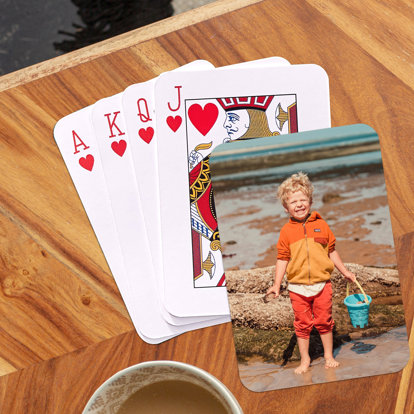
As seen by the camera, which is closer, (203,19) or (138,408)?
(138,408)

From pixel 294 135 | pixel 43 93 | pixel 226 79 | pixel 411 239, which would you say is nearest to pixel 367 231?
pixel 411 239

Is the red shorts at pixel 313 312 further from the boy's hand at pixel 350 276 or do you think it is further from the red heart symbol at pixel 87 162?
the red heart symbol at pixel 87 162

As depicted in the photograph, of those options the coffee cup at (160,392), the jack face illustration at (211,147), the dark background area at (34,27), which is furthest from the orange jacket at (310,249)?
the dark background area at (34,27)

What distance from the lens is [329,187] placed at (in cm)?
71

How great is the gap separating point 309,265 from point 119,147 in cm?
35

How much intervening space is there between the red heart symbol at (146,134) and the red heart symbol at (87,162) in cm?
9

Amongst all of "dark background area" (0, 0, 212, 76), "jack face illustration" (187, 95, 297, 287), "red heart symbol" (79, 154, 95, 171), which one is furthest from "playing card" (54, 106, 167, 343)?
"dark background area" (0, 0, 212, 76)

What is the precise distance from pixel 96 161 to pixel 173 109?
147 millimetres

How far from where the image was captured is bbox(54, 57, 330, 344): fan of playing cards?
72 cm

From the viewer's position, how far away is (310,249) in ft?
2.32

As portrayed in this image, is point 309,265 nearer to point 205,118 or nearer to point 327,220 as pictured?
point 327,220

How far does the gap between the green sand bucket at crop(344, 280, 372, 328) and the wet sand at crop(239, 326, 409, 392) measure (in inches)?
1.2

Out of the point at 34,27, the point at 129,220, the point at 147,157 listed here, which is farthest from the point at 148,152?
the point at 34,27

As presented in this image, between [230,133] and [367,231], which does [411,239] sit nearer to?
[367,231]
